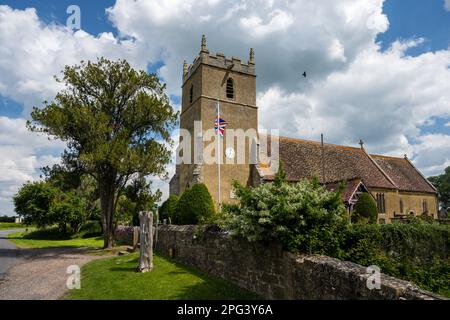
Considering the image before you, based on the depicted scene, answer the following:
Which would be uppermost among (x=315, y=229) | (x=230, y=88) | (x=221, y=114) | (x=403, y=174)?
(x=230, y=88)

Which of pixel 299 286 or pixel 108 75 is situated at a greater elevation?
pixel 108 75

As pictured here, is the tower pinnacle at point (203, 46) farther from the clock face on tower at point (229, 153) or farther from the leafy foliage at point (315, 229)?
the leafy foliage at point (315, 229)

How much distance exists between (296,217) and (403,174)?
115ft

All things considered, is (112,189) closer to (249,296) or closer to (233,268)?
(233,268)

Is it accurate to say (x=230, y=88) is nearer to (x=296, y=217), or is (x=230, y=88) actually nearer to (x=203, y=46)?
(x=203, y=46)

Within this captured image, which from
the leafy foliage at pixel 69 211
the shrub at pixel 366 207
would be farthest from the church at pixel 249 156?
the leafy foliage at pixel 69 211

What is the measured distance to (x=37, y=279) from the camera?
12414 mm

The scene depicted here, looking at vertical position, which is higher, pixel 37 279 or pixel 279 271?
pixel 279 271

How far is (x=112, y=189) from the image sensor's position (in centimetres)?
2272

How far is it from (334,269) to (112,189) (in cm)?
1949

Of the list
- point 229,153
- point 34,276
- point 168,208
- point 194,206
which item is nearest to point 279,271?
point 34,276

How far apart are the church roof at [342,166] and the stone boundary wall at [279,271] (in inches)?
668
